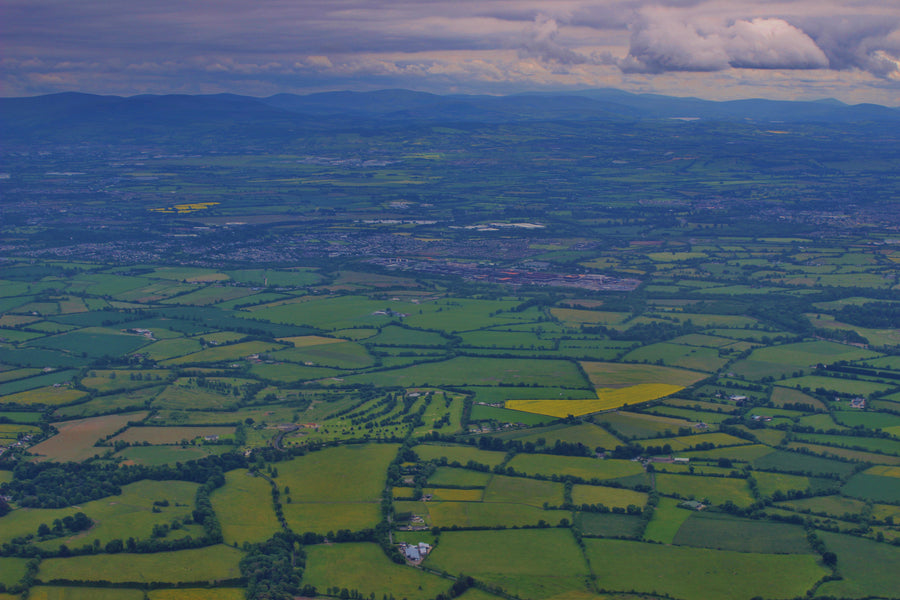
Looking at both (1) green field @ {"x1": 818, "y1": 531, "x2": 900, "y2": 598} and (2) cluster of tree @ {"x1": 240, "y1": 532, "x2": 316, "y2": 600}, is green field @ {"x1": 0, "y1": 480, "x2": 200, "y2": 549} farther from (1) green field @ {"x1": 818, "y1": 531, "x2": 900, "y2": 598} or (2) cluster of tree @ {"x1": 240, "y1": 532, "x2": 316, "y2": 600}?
(1) green field @ {"x1": 818, "y1": 531, "x2": 900, "y2": 598}

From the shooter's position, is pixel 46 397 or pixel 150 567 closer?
pixel 150 567

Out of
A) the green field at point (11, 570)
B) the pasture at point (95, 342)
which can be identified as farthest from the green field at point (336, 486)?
the pasture at point (95, 342)

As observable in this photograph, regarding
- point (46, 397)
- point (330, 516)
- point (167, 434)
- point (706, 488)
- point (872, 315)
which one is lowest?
point (46, 397)

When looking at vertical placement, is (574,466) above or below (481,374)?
above

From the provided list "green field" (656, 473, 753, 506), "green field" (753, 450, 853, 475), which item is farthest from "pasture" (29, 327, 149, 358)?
"green field" (753, 450, 853, 475)

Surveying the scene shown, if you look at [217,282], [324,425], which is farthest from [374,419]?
[217,282]

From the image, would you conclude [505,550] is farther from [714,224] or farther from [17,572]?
[714,224]

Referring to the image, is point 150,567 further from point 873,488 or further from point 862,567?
point 873,488

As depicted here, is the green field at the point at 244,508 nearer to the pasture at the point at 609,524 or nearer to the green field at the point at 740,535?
the pasture at the point at 609,524

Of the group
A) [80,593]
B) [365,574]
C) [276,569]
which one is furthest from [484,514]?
[80,593]
